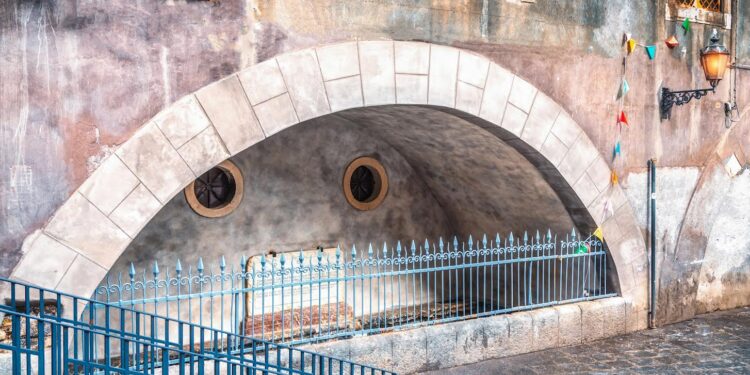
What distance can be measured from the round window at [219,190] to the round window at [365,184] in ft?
5.47

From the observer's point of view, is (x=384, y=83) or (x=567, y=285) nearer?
(x=384, y=83)

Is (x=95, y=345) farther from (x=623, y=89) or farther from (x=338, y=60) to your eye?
(x=623, y=89)

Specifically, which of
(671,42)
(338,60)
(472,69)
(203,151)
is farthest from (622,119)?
(203,151)

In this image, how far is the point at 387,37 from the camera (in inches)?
306

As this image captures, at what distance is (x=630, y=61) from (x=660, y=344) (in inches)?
138

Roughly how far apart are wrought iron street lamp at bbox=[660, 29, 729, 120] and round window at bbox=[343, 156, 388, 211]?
3.84m

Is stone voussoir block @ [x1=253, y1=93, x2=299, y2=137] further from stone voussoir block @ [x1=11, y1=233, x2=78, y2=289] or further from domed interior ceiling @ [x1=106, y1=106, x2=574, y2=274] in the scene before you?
stone voussoir block @ [x1=11, y1=233, x2=78, y2=289]

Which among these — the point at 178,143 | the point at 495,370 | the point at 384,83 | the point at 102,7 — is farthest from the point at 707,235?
the point at 102,7

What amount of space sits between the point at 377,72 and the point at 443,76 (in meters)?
0.79

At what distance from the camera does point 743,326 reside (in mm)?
10109

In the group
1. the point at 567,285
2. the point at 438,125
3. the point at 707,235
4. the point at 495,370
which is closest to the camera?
the point at 495,370

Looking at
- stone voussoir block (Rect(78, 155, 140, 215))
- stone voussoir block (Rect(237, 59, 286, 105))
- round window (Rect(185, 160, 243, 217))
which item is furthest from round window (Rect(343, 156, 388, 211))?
stone voussoir block (Rect(78, 155, 140, 215))

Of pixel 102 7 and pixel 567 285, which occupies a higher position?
pixel 102 7

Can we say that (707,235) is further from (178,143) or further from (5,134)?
(5,134)
